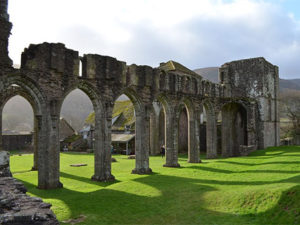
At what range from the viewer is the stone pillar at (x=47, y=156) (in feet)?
43.5

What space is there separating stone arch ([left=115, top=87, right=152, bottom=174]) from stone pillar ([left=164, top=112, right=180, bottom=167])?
2.70m

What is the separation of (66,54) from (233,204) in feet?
32.7

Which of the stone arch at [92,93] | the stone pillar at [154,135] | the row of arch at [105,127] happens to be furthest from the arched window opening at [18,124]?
the stone arch at [92,93]

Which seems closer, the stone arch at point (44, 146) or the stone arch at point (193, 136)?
the stone arch at point (44, 146)

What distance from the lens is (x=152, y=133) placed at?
32344 millimetres

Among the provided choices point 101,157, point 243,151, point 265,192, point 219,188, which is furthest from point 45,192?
point 243,151

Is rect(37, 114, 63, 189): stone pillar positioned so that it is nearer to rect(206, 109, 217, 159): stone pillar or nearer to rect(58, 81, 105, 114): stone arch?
rect(58, 81, 105, 114): stone arch

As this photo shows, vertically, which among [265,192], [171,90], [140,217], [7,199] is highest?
[171,90]

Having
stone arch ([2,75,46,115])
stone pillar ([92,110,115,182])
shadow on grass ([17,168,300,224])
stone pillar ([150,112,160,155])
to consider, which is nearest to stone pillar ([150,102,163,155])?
stone pillar ([150,112,160,155])

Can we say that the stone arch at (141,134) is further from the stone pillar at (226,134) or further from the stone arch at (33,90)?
the stone pillar at (226,134)

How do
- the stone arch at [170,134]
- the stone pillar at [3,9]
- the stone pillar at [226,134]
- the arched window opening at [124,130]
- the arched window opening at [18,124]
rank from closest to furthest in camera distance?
the stone pillar at [3,9]
the stone arch at [170,134]
the stone pillar at [226,134]
the arched window opening at [124,130]
the arched window opening at [18,124]

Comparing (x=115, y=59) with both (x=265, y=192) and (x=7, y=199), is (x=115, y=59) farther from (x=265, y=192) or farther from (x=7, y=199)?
(x=7, y=199)

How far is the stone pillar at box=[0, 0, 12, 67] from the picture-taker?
11922mm

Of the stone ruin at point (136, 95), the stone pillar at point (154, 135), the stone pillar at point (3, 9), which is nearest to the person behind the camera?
the stone pillar at point (3, 9)
